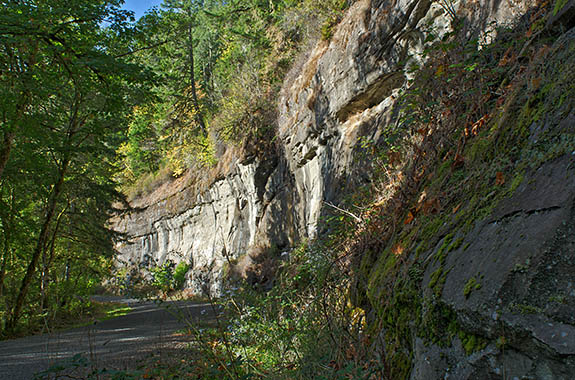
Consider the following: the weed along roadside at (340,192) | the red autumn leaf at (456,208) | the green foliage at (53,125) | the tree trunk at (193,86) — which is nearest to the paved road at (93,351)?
the weed along roadside at (340,192)

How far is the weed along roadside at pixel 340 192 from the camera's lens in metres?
1.89

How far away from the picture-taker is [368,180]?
8094mm

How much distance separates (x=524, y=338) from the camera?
1523 millimetres

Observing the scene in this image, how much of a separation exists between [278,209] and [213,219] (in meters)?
7.57

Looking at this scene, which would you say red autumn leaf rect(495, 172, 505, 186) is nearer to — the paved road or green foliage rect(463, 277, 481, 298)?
green foliage rect(463, 277, 481, 298)

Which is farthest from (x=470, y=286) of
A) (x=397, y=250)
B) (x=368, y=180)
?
(x=368, y=180)

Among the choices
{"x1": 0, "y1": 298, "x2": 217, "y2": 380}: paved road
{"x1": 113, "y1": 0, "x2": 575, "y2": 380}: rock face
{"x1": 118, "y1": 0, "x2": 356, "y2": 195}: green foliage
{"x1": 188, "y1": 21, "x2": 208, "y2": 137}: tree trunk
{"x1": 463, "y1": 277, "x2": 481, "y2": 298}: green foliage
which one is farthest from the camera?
{"x1": 188, "y1": 21, "x2": 208, "y2": 137}: tree trunk

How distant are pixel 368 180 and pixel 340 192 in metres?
1.57

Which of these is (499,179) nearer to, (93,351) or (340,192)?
(340,192)

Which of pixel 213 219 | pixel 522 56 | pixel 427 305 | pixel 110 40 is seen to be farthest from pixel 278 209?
pixel 427 305

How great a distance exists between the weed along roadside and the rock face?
0.01 m

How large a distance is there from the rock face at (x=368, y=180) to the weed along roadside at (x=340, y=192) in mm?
14

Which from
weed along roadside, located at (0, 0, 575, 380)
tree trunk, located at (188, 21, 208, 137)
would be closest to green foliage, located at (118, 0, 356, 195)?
tree trunk, located at (188, 21, 208, 137)

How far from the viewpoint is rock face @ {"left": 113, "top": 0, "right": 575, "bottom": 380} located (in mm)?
1568
